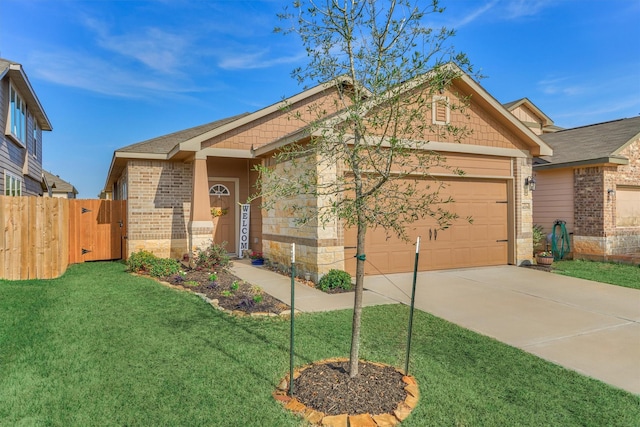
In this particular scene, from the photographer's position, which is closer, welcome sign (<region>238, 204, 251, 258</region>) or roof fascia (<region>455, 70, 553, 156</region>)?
roof fascia (<region>455, 70, 553, 156</region>)

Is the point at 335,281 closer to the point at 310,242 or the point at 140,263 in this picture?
the point at 310,242

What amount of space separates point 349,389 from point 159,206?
33.5 ft

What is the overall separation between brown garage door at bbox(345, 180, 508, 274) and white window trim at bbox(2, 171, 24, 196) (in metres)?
10.6

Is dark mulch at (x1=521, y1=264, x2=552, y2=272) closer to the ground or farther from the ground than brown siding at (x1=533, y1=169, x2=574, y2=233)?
closer to the ground

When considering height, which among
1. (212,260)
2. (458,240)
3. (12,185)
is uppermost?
(12,185)

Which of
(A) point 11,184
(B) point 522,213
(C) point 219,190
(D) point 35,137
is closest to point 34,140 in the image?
(D) point 35,137

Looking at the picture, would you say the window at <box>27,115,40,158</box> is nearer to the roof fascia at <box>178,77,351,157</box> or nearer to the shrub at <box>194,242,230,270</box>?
the roof fascia at <box>178,77,351,157</box>

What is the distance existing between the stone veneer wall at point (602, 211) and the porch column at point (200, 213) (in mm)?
11798

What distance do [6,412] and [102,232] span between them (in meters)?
10.9

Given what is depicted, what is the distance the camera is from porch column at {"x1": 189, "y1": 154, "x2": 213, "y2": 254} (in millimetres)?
11086

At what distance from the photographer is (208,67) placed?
51.3 ft

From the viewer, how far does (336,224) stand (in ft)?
28.8

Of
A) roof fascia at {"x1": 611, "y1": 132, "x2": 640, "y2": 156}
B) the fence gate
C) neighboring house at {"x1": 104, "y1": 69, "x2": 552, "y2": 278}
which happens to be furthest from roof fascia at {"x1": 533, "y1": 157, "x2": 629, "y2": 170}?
the fence gate

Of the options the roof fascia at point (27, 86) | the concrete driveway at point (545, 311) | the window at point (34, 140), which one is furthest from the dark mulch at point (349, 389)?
the window at point (34, 140)
